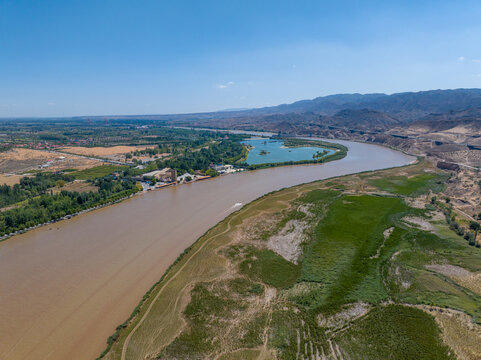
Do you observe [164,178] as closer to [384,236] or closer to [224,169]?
[224,169]

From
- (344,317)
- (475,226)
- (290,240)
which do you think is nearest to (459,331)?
(344,317)

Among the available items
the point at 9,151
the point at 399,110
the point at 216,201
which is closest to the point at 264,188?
the point at 216,201

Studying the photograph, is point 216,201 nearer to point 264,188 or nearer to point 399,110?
point 264,188

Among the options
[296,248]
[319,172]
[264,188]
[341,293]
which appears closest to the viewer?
[341,293]

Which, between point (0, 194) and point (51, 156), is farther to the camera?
point (51, 156)

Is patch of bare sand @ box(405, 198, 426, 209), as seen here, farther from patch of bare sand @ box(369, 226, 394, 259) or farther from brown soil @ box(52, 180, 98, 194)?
brown soil @ box(52, 180, 98, 194)

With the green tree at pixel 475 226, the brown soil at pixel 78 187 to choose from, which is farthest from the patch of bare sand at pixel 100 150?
the green tree at pixel 475 226
